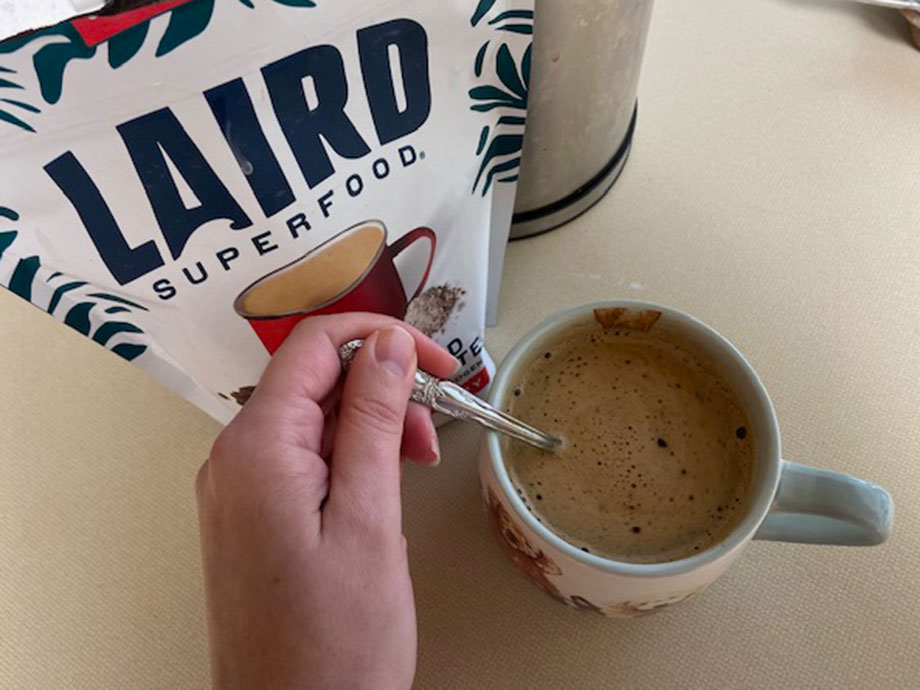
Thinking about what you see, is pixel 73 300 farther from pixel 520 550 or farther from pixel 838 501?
pixel 838 501

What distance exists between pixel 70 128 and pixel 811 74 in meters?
0.59

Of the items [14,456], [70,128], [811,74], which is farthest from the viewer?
[811,74]

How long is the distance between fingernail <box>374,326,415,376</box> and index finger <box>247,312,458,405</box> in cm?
Answer: 2

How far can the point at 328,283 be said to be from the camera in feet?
1.36

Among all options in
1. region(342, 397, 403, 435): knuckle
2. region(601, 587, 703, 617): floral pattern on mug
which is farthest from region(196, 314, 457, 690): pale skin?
region(601, 587, 703, 617): floral pattern on mug

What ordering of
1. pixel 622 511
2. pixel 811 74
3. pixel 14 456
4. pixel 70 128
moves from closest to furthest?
pixel 70 128 < pixel 622 511 < pixel 14 456 < pixel 811 74

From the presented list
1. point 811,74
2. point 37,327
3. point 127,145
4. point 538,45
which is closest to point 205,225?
point 127,145

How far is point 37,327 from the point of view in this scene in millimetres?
594

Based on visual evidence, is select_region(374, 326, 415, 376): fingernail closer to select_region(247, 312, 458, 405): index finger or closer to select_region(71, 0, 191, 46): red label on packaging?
select_region(247, 312, 458, 405): index finger

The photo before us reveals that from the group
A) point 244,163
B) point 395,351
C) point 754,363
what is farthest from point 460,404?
point 754,363

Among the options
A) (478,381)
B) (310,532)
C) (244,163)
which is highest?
(244,163)

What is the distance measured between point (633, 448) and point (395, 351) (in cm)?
14

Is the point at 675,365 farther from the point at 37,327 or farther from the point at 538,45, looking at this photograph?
the point at 37,327

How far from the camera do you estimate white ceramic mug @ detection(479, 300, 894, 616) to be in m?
0.35
